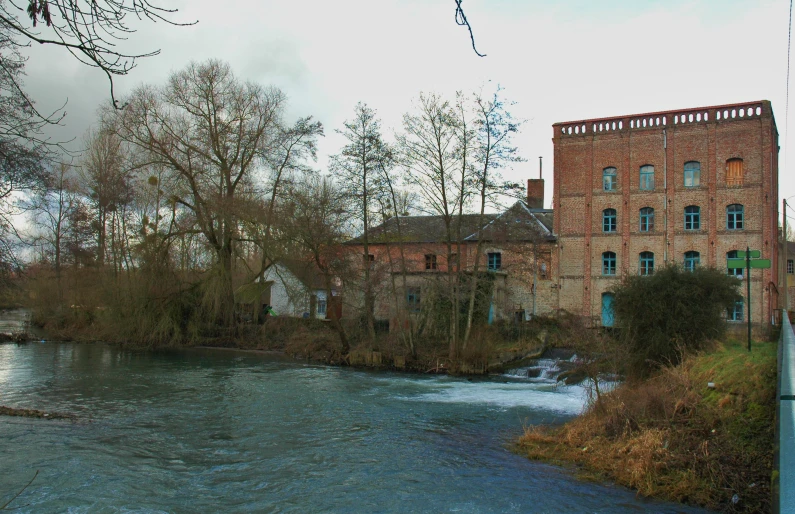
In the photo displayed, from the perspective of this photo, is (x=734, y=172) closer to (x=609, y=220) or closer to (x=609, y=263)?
(x=609, y=220)

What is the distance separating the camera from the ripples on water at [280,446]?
8383 millimetres

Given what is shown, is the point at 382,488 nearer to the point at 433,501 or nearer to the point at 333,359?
the point at 433,501

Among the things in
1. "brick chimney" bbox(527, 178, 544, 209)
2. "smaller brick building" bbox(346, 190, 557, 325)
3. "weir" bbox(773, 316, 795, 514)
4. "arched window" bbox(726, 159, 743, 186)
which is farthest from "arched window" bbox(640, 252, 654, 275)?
"weir" bbox(773, 316, 795, 514)

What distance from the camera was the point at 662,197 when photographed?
103 feet

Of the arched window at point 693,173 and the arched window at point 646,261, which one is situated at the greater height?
the arched window at point 693,173

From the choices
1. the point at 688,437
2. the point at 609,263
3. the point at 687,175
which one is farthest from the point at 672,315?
the point at 687,175

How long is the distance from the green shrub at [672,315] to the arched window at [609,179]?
18.7m

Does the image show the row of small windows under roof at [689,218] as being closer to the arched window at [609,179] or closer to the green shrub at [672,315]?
the arched window at [609,179]

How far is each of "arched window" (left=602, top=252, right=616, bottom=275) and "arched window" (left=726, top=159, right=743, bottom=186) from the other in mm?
6758

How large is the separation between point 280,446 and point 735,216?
27.8 meters

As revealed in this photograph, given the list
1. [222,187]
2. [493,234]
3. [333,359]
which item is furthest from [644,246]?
[222,187]

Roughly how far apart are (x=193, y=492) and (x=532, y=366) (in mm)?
16699

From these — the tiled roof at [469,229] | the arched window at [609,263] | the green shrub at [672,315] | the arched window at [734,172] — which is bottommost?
the green shrub at [672,315]

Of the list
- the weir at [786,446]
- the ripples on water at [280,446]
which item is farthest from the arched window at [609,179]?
the weir at [786,446]
